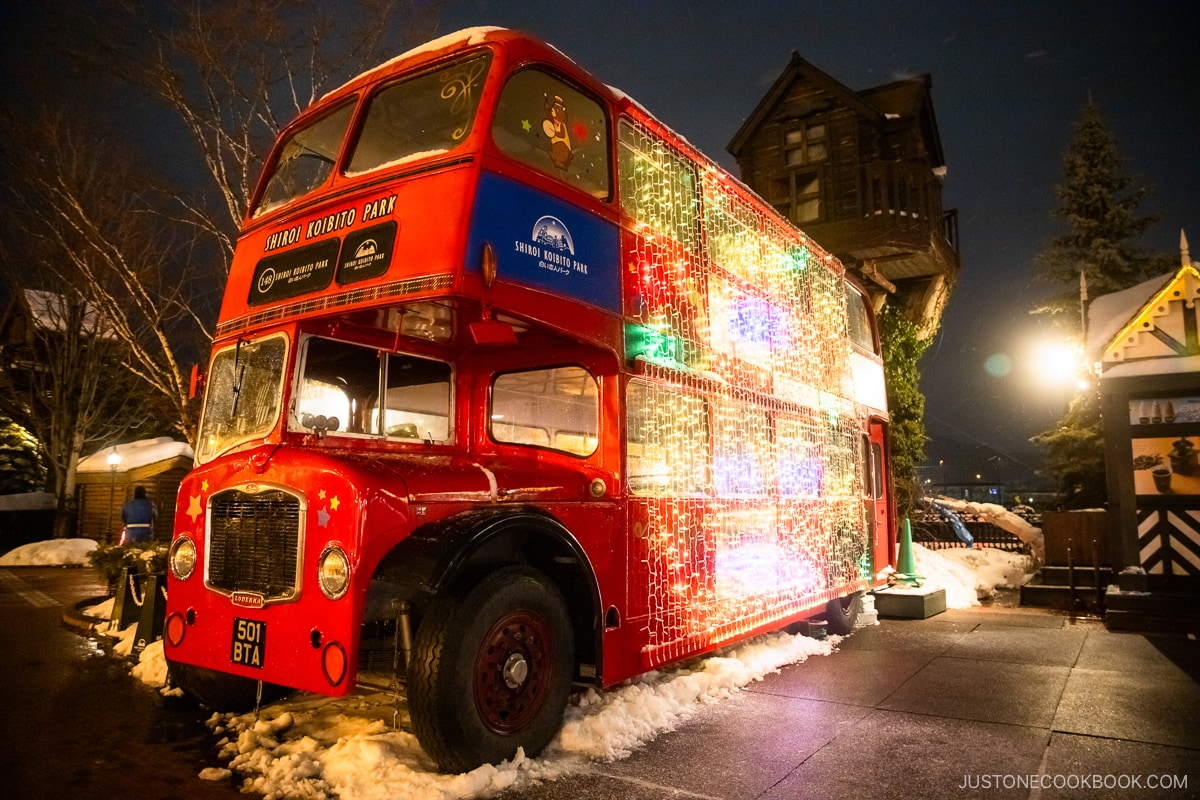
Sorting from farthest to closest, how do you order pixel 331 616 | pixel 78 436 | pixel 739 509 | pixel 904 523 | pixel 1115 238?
pixel 78 436, pixel 1115 238, pixel 904 523, pixel 739 509, pixel 331 616

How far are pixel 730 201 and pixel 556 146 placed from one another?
8.10 ft

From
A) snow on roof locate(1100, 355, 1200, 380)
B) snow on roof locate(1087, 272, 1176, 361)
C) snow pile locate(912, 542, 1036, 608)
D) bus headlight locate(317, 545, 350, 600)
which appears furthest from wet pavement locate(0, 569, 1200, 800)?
snow on roof locate(1087, 272, 1176, 361)

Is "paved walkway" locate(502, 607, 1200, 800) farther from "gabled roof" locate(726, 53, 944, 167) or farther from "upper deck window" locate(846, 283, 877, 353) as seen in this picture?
"gabled roof" locate(726, 53, 944, 167)

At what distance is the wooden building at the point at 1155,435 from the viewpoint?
28.6 ft

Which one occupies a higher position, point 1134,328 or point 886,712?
point 1134,328

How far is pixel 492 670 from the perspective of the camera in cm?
380

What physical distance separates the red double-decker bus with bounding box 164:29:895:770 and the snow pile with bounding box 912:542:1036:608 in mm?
5683

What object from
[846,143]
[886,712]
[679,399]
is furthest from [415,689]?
[846,143]

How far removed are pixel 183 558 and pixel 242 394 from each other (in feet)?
3.53

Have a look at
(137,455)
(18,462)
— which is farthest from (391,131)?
(18,462)

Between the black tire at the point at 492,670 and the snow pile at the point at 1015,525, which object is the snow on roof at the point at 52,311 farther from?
the snow pile at the point at 1015,525

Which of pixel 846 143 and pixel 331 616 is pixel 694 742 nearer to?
pixel 331 616

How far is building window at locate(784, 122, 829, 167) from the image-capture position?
61.9 feet

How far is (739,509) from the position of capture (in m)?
6.11
